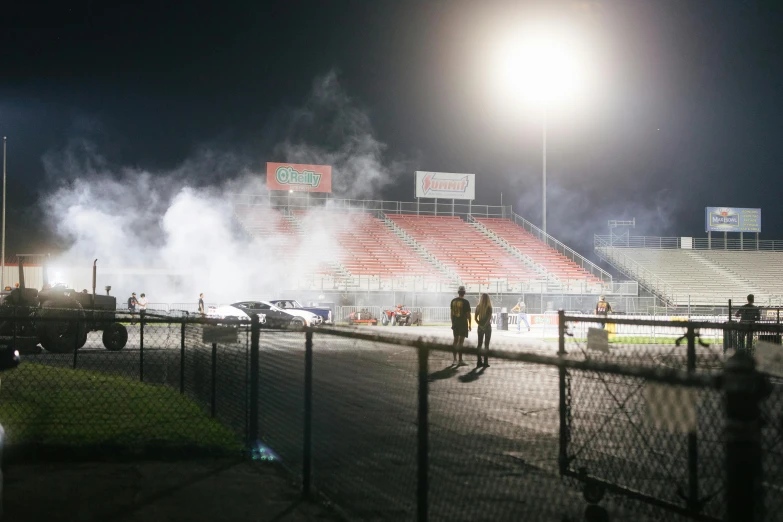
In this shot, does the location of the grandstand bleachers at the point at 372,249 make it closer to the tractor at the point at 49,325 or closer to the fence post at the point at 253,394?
the tractor at the point at 49,325

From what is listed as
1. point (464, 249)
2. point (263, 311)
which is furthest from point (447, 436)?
point (464, 249)

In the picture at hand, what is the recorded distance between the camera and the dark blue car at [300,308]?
34.3m

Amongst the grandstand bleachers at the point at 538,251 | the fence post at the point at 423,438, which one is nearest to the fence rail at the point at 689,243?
the grandstand bleachers at the point at 538,251

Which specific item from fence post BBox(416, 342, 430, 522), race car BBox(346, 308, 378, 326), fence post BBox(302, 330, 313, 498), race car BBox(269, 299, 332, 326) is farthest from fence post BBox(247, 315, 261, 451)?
race car BBox(346, 308, 378, 326)

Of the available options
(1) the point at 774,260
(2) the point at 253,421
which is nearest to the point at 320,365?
(2) the point at 253,421

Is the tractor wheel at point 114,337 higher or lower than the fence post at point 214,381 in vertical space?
lower

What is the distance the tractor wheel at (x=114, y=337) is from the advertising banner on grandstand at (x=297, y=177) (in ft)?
118

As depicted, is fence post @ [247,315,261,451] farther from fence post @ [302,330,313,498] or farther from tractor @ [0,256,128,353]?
tractor @ [0,256,128,353]

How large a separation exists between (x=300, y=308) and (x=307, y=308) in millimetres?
1357

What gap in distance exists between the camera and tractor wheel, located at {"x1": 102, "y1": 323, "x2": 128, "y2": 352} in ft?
67.5

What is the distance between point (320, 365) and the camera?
21.3 feet

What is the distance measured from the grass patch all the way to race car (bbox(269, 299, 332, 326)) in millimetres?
21310

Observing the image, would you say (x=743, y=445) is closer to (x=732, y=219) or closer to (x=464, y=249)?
(x=464, y=249)

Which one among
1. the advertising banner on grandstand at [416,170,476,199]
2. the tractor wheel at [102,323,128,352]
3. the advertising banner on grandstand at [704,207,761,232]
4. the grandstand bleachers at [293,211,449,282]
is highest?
the advertising banner on grandstand at [416,170,476,199]
